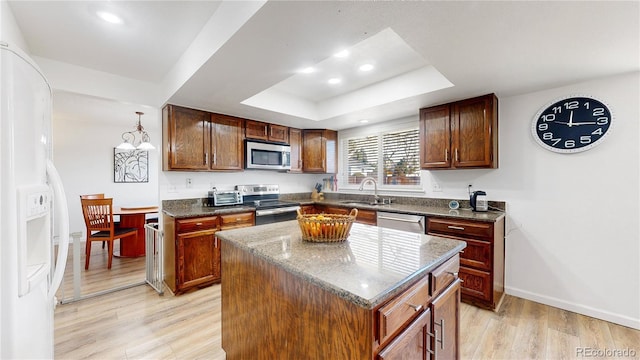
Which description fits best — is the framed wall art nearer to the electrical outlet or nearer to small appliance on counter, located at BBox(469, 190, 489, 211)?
the electrical outlet

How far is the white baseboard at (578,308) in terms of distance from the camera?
2.21 metres

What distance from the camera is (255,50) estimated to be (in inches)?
70.1

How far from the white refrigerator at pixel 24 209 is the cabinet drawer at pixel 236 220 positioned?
184 centimetres

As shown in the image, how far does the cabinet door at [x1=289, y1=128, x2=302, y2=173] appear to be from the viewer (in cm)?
420

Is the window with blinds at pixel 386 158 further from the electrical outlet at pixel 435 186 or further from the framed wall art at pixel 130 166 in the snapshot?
the framed wall art at pixel 130 166

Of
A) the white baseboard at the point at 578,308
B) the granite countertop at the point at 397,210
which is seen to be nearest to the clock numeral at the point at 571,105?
the granite countertop at the point at 397,210

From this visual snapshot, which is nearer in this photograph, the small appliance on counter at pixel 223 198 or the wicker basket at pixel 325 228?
the wicker basket at pixel 325 228

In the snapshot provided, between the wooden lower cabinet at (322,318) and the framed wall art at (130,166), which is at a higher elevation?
the framed wall art at (130,166)

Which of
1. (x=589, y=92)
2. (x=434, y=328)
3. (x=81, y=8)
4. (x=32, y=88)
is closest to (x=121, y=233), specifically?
(x=81, y=8)

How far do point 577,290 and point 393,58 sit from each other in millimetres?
2782

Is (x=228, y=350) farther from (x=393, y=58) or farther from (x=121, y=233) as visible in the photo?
(x=121, y=233)

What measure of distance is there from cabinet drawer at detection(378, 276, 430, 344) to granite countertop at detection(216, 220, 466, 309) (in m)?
0.05

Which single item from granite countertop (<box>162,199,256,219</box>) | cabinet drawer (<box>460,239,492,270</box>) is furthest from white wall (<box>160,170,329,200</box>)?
cabinet drawer (<box>460,239,492,270</box>)

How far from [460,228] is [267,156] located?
264 cm
